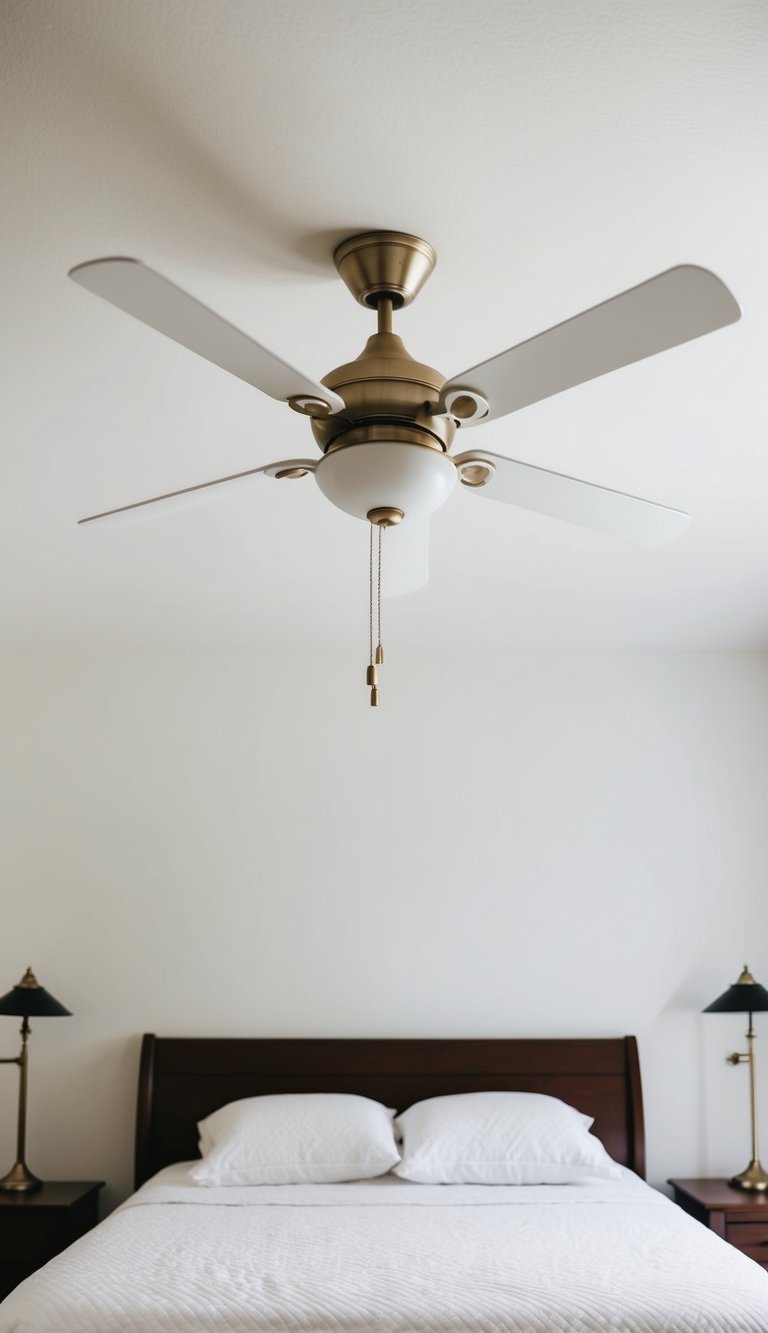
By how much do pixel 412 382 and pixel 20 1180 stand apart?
3.30 metres

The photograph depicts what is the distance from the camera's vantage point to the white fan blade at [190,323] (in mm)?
1269

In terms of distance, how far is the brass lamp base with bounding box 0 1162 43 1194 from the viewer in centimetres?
377

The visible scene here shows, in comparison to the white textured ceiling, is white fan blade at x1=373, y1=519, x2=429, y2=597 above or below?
below

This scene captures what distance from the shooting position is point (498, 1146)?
3520 millimetres

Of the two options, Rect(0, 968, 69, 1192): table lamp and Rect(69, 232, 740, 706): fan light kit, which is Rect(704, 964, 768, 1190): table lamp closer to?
Rect(0, 968, 69, 1192): table lamp

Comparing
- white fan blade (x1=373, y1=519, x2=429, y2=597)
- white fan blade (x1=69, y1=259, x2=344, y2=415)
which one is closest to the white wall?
white fan blade (x1=373, y1=519, x2=429, y2=597)

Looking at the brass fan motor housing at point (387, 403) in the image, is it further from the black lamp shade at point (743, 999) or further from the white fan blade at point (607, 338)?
the black lamp shade at point (743, 999)

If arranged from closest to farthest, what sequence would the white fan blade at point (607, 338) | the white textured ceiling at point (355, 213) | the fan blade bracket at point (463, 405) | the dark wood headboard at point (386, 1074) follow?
the white fan blade at point (607, 338), the white textured ceiling at point (355, 213), the fan blade bracket at point (463, 405), the dark wood headboard at point (386, 1074)

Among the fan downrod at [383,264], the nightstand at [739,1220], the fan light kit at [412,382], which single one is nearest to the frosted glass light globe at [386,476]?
the fan light kit at [412,382]

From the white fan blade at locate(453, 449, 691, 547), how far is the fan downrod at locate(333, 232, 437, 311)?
0.31 meters

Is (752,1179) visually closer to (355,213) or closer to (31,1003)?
(31,1003)

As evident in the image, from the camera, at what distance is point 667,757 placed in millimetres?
4332

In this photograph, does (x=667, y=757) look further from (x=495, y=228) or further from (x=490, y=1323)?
Result: (x=495, y=228)

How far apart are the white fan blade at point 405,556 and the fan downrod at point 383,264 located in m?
0.38
